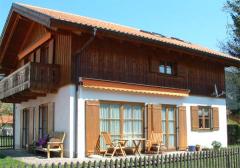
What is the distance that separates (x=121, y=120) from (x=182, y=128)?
399 cm

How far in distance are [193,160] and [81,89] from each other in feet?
21.6

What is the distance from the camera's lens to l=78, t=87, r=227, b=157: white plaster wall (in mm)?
15516

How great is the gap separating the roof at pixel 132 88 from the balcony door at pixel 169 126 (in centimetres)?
72

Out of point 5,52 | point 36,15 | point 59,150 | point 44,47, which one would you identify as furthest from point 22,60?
point 59,150

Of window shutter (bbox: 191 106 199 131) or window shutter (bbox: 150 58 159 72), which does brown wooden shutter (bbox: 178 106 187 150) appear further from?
window shutter (bbox: 150 58 159 72)

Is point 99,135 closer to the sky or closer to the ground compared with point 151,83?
closer to the ground

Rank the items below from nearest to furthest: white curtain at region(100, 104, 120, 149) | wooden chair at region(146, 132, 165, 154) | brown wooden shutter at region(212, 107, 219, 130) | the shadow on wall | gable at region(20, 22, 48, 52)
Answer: white curtain at region(100, 104, 120, 149), wooden chair at region(146, 132, 165, 154), gable at region(20, 22, 48, 52), brown wooden shutter at region(212, 107, 219, 130), the shadow on wall

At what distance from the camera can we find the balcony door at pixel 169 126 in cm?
1836

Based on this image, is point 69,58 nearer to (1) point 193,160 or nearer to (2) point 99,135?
(2) point 99,135

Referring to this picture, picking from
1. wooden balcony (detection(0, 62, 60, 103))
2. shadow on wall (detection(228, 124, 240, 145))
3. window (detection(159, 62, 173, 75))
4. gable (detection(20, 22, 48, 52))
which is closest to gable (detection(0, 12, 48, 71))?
gable (detection(20, 22, 48, 52))

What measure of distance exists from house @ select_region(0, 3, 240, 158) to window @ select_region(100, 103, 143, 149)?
0.04 meters

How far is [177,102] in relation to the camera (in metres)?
19.2

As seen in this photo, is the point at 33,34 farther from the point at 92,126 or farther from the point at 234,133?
the point at 234,133

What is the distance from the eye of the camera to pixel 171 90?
61.4 ft
